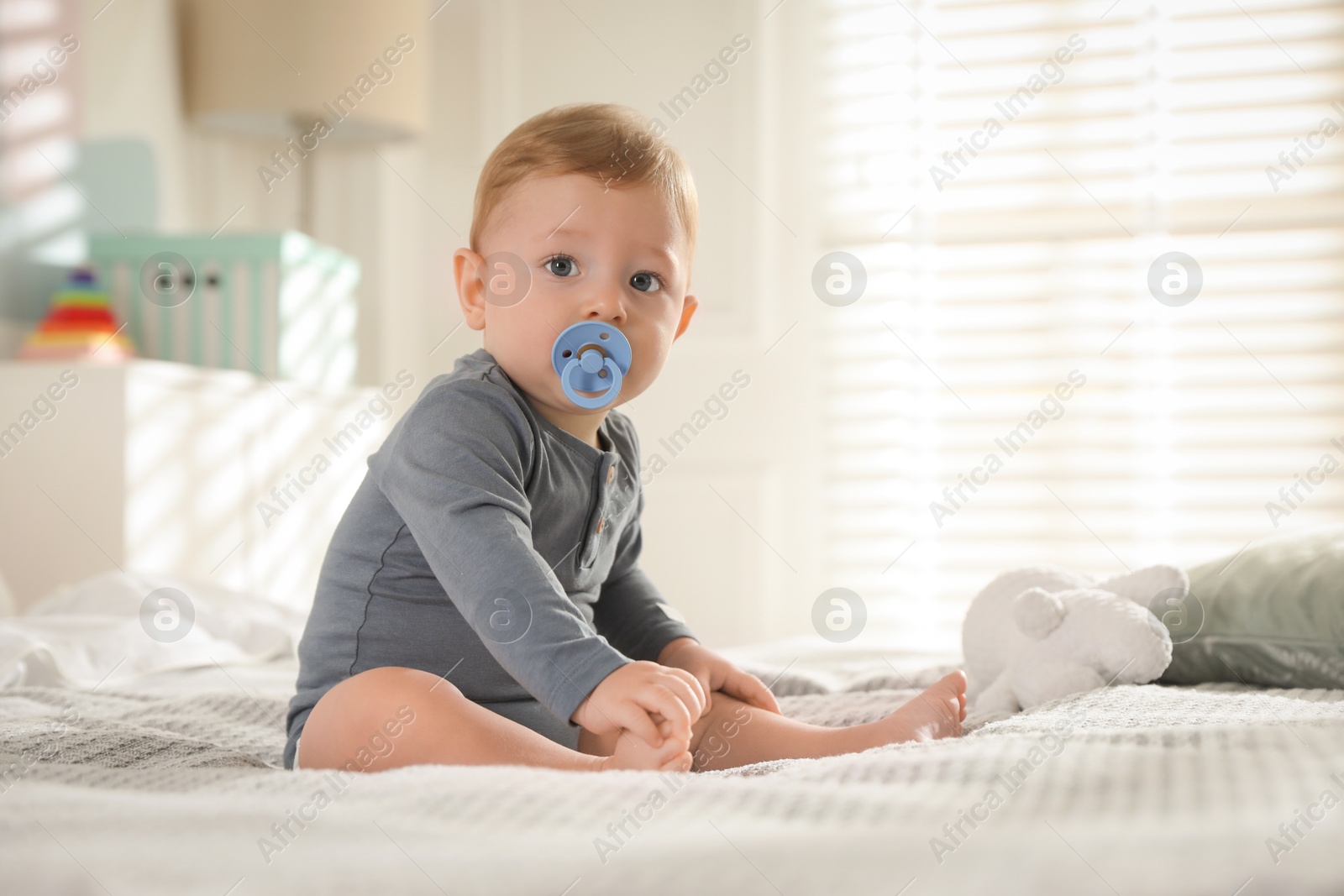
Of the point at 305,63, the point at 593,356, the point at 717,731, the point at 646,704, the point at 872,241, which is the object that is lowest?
the point at 717,731

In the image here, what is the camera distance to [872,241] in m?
2.75

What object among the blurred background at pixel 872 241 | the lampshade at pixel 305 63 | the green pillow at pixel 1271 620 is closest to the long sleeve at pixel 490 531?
the green pillow at pixel 1271 620

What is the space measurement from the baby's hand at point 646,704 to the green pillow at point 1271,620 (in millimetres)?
547

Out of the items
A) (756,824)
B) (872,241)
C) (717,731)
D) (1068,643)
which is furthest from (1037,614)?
(872,241)

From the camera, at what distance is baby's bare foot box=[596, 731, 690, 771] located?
64 centimetres

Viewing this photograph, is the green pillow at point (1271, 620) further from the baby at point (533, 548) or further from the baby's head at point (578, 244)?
the baby's head at point (578, 244)

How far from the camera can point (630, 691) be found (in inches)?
25.8

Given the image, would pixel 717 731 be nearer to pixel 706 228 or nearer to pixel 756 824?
pixel 756 824

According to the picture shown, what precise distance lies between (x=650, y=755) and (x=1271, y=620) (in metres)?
0.61

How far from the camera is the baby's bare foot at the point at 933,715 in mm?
767

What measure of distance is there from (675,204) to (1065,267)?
2.01 meters

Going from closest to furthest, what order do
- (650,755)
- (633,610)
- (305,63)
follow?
(650,755)
(633,610)
(305,63)

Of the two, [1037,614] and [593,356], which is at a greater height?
[593,356]

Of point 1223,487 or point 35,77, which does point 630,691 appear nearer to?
point 35,77
